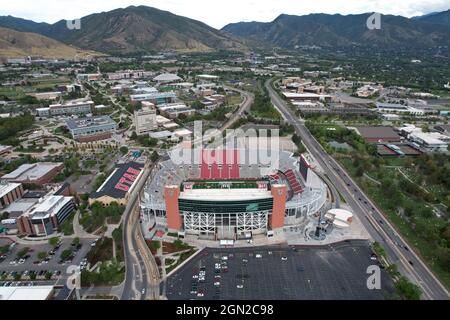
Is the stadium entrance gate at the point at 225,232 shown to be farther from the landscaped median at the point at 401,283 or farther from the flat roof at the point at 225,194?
the landscaped median at the point at 401,283

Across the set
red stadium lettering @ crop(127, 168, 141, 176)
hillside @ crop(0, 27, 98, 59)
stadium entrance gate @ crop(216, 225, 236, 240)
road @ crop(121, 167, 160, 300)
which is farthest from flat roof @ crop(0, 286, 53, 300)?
hillside @ crop(0, 27, 98, 59)

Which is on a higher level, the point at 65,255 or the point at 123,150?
the point at 123,150

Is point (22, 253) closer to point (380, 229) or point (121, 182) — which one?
point (121, 182)

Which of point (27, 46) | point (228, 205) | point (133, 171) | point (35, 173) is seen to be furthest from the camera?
point (27, 46)

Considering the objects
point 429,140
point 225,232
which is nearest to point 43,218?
point 225,232

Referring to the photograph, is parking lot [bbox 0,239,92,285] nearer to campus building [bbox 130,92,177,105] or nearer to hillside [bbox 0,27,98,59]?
campus building [bbox 130,92,177,105]

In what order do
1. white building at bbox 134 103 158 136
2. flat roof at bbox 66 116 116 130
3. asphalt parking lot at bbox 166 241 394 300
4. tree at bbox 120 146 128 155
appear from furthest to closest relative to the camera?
white building at bbox 134 103 158 136 → flat roof at bbox 66 116 116 130 → tree at bbox 120 146 128 155 → asphalt parking lot at bbox 166 241 394 300
